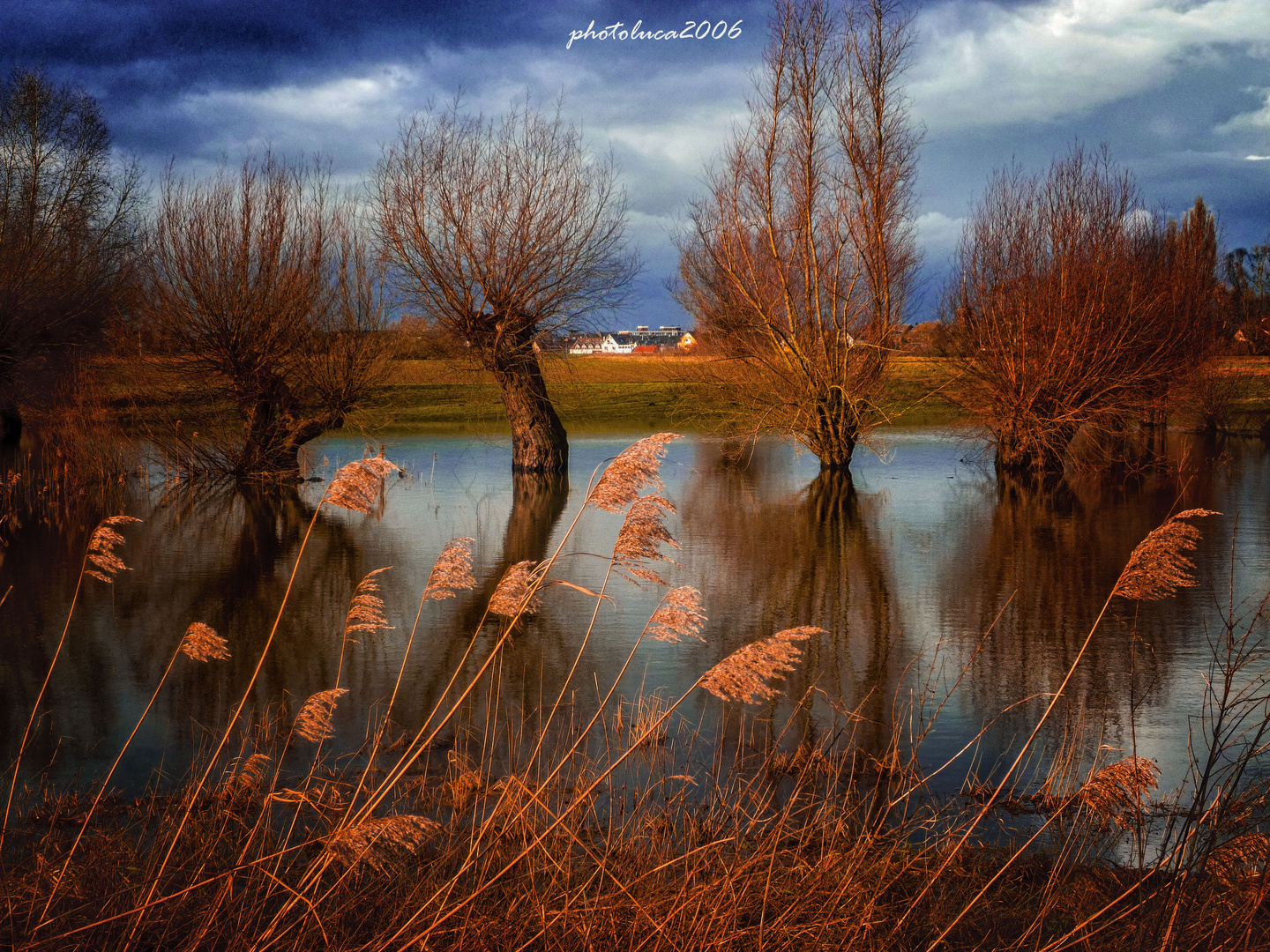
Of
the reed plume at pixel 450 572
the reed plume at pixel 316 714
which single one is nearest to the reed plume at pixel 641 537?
the reed plume at pixel 450 572

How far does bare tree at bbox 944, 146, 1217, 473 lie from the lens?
857 inches

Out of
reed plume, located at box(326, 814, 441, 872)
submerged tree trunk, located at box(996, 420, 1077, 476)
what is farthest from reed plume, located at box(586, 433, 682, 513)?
submerged tree trunk, located at box(996, 420, 1077, 476)

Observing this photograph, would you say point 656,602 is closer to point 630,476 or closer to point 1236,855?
point 630,476

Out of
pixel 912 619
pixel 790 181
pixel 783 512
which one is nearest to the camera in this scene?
pixel 912 619

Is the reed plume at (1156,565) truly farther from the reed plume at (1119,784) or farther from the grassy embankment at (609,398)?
the grassy embankment at (609,398)

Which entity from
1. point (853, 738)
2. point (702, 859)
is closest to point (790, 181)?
point (853, 738)

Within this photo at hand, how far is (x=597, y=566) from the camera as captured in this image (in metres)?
12.9

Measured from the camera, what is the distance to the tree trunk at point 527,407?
75.1 feet

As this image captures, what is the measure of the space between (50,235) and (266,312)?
4.27m

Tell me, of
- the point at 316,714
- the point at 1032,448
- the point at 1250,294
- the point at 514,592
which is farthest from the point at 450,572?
the point at 1250,294

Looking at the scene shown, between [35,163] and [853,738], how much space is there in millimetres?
23261

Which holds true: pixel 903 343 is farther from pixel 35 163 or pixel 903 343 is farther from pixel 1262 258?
pixel 1262 258

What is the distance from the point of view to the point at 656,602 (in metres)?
10.7

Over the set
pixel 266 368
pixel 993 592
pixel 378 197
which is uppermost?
pixel 378 197
